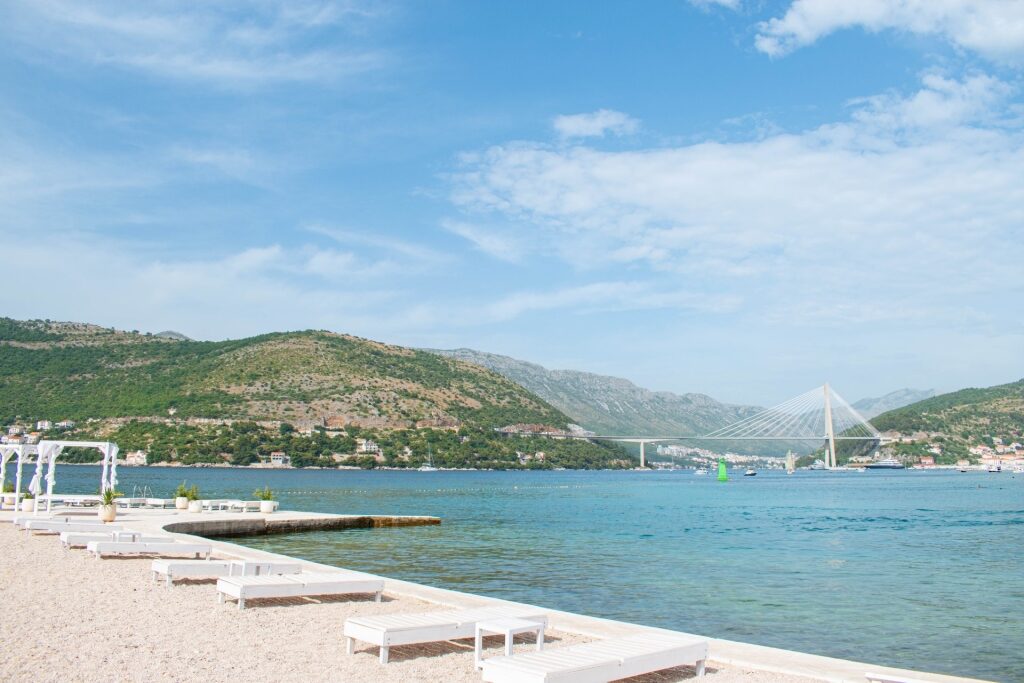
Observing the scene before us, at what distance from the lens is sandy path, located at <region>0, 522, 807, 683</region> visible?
19.9ft

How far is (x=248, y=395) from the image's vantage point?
100812 mm

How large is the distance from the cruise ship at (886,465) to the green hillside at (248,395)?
48311 millimetres

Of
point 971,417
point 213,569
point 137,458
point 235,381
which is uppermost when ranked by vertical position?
point 235,381

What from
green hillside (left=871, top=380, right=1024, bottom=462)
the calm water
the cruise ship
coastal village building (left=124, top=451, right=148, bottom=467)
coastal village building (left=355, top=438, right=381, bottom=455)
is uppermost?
green hillside (left=871, top=380, right=1024, bottom=462)

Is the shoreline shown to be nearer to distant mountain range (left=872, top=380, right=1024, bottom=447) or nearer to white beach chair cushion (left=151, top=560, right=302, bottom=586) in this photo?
white beach chair cushion (left=151, top=560, right=302, bottom=586)

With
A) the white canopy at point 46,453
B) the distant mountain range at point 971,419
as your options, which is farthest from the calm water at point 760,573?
the distant mountain range at point 971,419

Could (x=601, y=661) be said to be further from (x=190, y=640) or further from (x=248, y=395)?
(x=248, y=395)

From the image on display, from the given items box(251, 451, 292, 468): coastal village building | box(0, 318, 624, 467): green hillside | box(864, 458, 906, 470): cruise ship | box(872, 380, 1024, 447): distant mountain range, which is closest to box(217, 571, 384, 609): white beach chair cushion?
box(0, 318, 624, 467): green hillside

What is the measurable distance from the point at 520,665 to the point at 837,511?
129ft

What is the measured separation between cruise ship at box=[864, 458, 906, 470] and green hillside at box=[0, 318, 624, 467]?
1902 inches

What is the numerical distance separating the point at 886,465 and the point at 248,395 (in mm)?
98031

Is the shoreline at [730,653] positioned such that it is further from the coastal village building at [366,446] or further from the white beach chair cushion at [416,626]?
the coastal village building at [366,446]

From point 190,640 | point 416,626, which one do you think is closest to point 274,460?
point 190,640

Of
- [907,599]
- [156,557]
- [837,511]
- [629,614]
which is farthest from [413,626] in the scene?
[837,511]
